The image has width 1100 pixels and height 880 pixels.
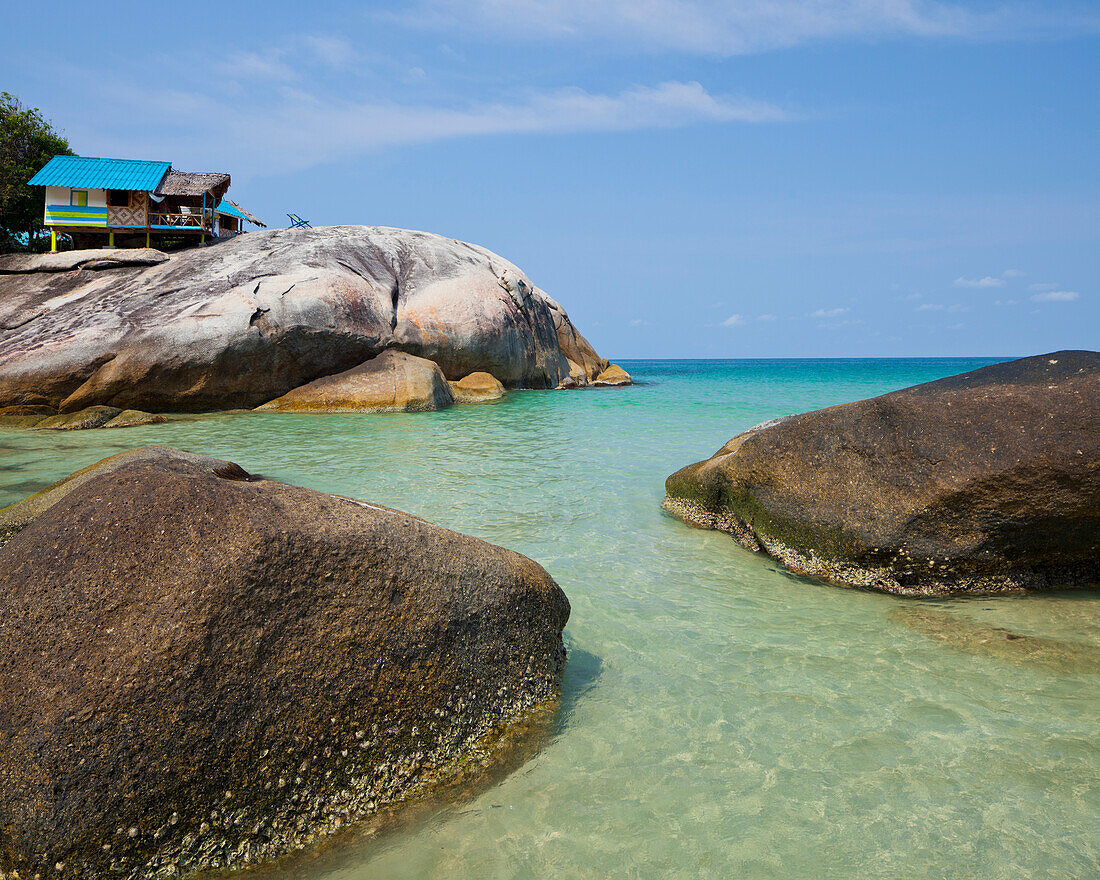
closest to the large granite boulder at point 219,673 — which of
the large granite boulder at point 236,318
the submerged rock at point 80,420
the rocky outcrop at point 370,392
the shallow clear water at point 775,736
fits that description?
the shallow clear water at point 775,736

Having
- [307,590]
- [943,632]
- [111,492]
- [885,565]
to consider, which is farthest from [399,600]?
[885,565]

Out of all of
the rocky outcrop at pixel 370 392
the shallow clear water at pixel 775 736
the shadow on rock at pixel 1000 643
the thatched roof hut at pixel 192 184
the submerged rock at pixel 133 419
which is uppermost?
the thatched roof hut at pixel 192 184

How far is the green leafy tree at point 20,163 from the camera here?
26.5m

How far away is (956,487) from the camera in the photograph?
4793 mm

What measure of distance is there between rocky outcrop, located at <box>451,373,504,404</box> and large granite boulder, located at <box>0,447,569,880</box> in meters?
15.6

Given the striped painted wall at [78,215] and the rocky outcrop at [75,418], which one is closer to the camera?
the rocky outcrop at [75,418]

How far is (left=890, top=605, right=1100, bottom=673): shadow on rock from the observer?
3.87 metres

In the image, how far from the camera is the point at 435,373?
1705 cm

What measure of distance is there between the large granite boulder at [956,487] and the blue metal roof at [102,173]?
2138cm

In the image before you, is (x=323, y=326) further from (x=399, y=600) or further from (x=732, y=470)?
(x=399, y=600)

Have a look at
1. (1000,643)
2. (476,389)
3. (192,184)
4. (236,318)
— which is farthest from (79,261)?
(1000,643)

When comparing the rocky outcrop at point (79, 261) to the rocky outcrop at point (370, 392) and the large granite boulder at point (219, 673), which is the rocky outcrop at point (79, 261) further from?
the large granite boulder at point (219, 673)

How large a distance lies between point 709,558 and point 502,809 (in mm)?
3421

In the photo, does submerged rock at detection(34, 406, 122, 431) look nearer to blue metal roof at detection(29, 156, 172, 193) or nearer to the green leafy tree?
blue metal roof at detection(29, 156, 172, 193)
